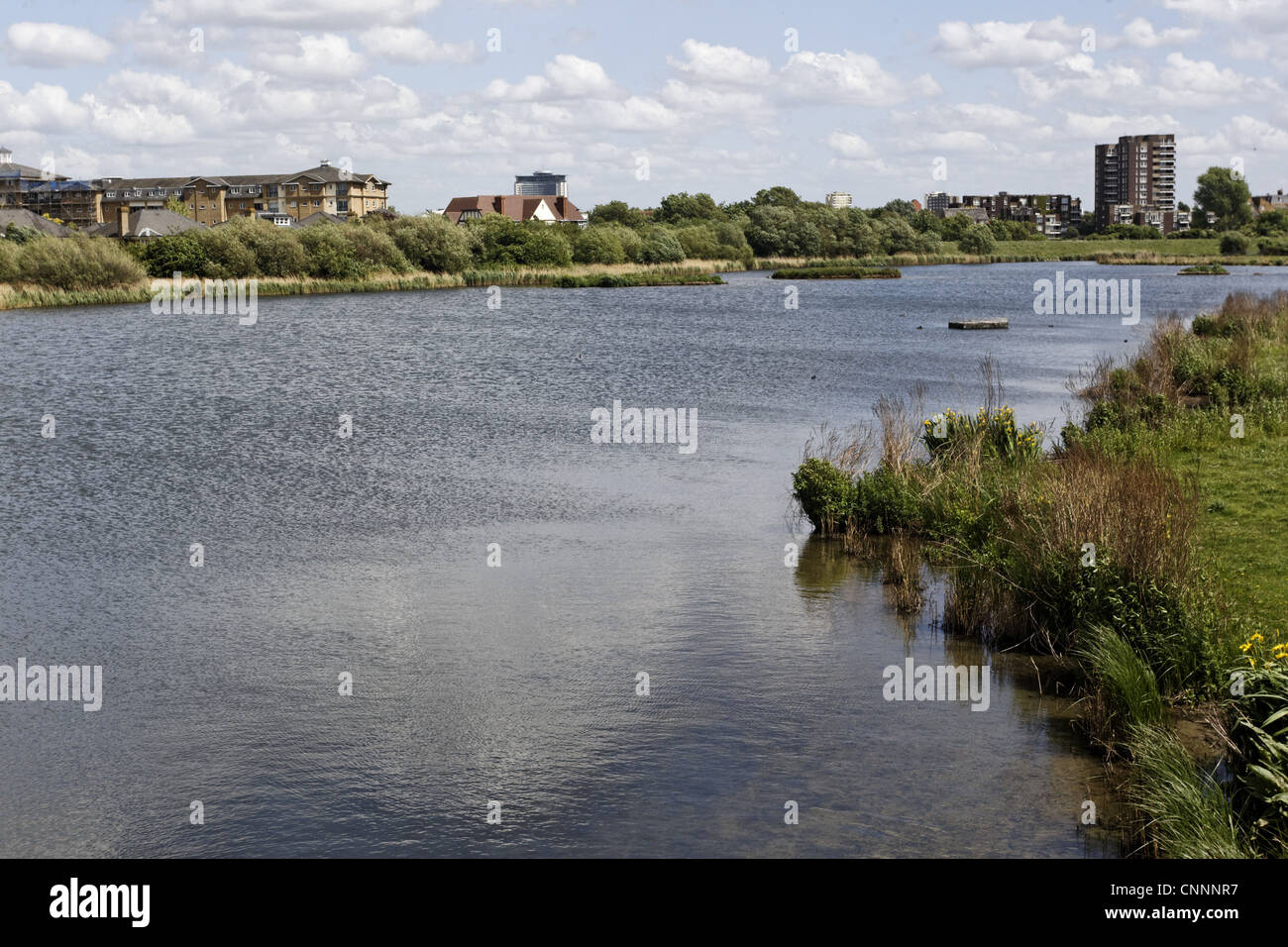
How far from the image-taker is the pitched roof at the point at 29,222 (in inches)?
4505

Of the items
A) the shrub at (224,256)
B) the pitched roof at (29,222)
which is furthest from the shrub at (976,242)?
the pitched roof at (29,222)

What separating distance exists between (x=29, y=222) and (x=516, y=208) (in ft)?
255

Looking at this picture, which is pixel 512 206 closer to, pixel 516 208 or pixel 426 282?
pixel 516 208

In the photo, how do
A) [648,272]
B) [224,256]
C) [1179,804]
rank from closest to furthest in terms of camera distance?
1. [1179,804]
2. [224,256]
3. [648,272]

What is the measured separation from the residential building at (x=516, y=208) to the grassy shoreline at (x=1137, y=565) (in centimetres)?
16074

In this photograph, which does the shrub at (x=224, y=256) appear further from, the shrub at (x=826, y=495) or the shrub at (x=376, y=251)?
the shrub at (x=826, y=495)

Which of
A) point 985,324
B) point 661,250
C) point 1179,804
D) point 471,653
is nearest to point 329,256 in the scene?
point 661,250

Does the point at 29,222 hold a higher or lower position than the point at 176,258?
higher

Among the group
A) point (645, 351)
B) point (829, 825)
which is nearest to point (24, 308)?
point (645, 351)

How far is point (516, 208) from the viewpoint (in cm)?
18212

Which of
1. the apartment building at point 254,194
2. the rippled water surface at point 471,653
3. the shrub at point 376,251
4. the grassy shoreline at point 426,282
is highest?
the apartment building at point 254,194
